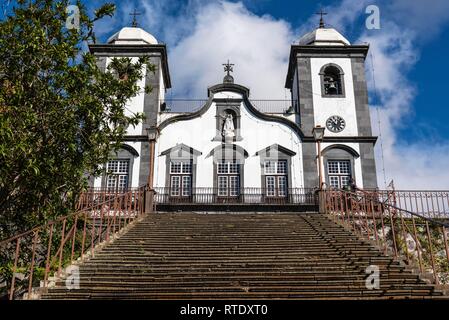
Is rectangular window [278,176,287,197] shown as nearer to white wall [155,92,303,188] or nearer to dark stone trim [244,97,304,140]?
white wall [155,92,303,188]

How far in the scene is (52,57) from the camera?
8398mm

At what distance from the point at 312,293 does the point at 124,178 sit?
1295cm

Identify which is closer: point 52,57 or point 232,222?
point 52,57

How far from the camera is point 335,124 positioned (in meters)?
20.2

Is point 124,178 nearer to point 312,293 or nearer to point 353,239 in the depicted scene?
point 353,239

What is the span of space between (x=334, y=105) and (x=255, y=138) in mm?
3849


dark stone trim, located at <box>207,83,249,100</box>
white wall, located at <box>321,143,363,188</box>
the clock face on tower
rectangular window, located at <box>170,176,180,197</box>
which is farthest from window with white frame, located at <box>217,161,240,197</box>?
the clock face on tower

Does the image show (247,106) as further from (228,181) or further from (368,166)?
(368,166)

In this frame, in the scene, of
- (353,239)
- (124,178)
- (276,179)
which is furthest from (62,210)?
(276,179)

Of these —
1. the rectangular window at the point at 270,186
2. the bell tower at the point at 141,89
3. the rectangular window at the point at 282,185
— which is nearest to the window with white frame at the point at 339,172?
the rectangular window at the point at 282,185

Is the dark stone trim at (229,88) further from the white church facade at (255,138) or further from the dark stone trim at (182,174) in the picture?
the dark stone trim at (182,174)

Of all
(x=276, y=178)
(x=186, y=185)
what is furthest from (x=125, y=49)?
(x=276, y=178)

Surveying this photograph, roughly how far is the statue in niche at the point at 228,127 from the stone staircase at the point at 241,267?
7459mm

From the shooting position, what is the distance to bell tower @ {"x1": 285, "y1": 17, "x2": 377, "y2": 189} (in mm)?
19422
